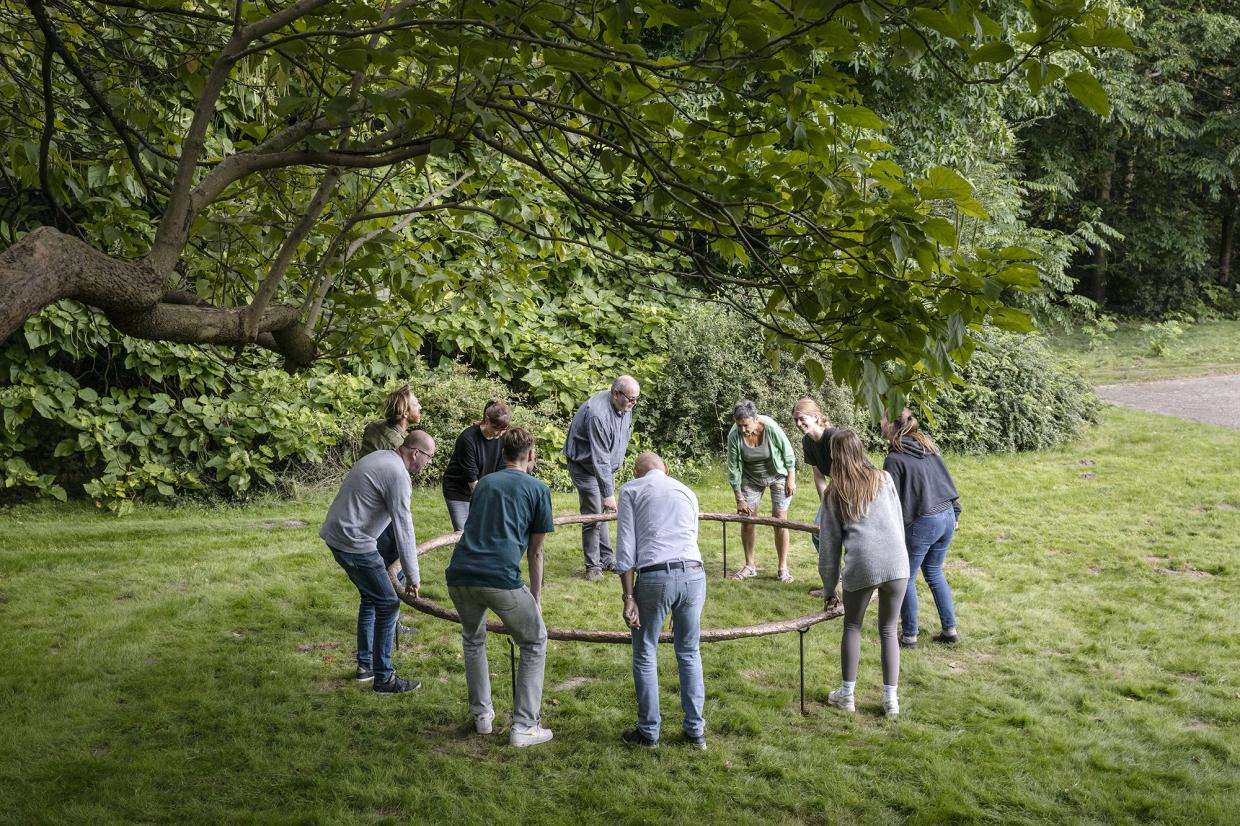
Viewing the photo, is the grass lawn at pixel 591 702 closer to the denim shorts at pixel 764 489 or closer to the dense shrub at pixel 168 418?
the denim shorts at pixel 764 489

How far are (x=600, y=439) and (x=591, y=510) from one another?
791 millimetres

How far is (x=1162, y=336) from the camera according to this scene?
2788 centimetres

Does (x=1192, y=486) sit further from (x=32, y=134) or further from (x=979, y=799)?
(x=32, y=134)

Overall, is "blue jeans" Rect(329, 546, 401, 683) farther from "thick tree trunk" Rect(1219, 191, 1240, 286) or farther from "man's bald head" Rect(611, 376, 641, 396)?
"thick tree trunk" Rect(1219, 191, 1240, 286)

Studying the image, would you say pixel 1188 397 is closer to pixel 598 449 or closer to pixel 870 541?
pixel 598 449

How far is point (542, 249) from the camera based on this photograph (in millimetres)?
6688

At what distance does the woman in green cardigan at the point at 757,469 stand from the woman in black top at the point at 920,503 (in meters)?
1.80

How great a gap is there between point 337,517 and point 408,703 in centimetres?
136

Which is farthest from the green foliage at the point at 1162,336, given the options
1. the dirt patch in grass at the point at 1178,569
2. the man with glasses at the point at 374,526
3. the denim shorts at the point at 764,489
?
the man with glasses at the point at 374,526

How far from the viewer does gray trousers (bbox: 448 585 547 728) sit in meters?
6.07

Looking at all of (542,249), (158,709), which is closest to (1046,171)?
(542,249)

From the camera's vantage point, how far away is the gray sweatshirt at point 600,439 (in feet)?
31.9

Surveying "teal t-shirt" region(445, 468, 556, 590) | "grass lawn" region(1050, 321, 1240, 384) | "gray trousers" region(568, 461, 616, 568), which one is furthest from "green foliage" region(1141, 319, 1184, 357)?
"teal t-shirt" region(445, 468, 556, 590)

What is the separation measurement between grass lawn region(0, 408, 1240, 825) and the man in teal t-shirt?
445mm
